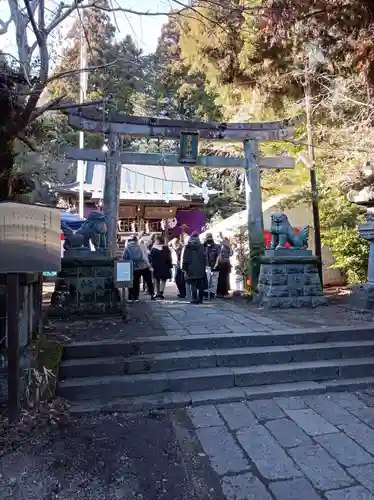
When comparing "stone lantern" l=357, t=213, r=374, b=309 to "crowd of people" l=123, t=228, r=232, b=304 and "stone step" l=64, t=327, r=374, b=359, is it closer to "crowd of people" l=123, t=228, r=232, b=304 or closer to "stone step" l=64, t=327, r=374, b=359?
"stone step" l=64, t=327, r=374, b=359

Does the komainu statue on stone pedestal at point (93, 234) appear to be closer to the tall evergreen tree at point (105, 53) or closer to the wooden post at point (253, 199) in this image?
the tall evergreen tree at point (105, 53)

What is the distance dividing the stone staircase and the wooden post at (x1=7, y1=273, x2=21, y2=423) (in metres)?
0.67

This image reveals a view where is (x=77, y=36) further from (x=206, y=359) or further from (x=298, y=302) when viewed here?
(x=298, y=302)

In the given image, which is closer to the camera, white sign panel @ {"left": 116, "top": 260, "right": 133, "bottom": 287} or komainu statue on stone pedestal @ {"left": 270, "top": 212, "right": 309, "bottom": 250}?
white sign panel @ {"left": 116, "top": 260, "right": 133, "bottom": 287}

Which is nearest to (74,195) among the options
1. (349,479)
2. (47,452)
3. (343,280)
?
(343,280)

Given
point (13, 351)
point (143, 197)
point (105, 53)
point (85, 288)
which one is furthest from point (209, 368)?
point (143, 197)

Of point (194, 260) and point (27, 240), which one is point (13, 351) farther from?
point (194, 260)

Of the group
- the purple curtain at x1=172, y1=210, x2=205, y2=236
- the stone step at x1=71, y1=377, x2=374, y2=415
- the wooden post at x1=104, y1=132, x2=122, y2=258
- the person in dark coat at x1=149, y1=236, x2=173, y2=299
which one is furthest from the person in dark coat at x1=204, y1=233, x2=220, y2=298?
the purple curtain at x1=172, y1=210, x2=205, y2=236

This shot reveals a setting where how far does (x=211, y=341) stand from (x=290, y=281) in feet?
12.5

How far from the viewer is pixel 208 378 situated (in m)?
4.50

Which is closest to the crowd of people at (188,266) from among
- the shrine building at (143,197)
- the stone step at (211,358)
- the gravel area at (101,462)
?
the stone step at (211,358)

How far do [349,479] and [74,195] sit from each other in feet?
52.2

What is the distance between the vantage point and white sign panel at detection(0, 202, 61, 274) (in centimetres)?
355

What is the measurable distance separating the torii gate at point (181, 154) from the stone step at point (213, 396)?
433 centimetres
